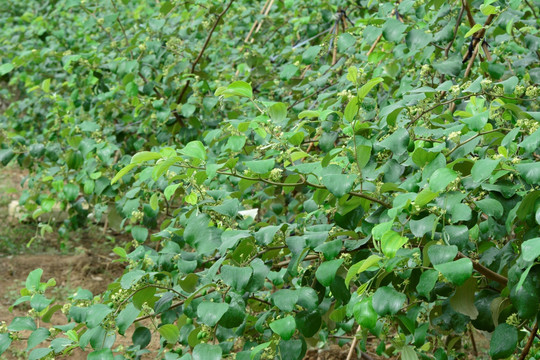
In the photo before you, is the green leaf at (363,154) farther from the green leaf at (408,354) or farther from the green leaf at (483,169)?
the green leaf at (408,354)

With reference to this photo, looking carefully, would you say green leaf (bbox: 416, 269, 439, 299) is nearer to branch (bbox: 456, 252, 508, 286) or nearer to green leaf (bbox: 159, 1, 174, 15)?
branch (bbox: 456, 252, 508, 286)

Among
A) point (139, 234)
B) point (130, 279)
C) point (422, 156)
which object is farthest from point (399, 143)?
point (139, 234)

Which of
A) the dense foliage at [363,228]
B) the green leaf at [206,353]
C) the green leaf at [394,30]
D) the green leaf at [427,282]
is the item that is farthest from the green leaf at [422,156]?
the green leaf at [394,30]

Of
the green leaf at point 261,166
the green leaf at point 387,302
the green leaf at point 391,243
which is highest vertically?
the green leaf at point 261,166

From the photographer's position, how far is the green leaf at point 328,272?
140 centimetres

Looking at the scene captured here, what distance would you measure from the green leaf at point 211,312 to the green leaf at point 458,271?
48cm

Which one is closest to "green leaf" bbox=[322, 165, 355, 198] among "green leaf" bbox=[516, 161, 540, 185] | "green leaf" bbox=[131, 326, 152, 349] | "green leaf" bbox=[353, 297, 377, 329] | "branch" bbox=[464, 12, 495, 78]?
"green leaf" bbox=[353, 297, 377, 329]

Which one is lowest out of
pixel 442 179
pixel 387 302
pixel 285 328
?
pixel 285 328

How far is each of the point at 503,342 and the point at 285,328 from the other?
451 millimetres

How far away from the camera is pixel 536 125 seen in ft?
4.68

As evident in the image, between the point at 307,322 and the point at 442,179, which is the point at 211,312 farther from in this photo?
the point at 442,179

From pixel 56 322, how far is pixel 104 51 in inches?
59.6

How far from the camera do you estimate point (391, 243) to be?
4.06 ft

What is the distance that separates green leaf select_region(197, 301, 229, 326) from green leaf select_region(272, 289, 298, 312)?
11cm
